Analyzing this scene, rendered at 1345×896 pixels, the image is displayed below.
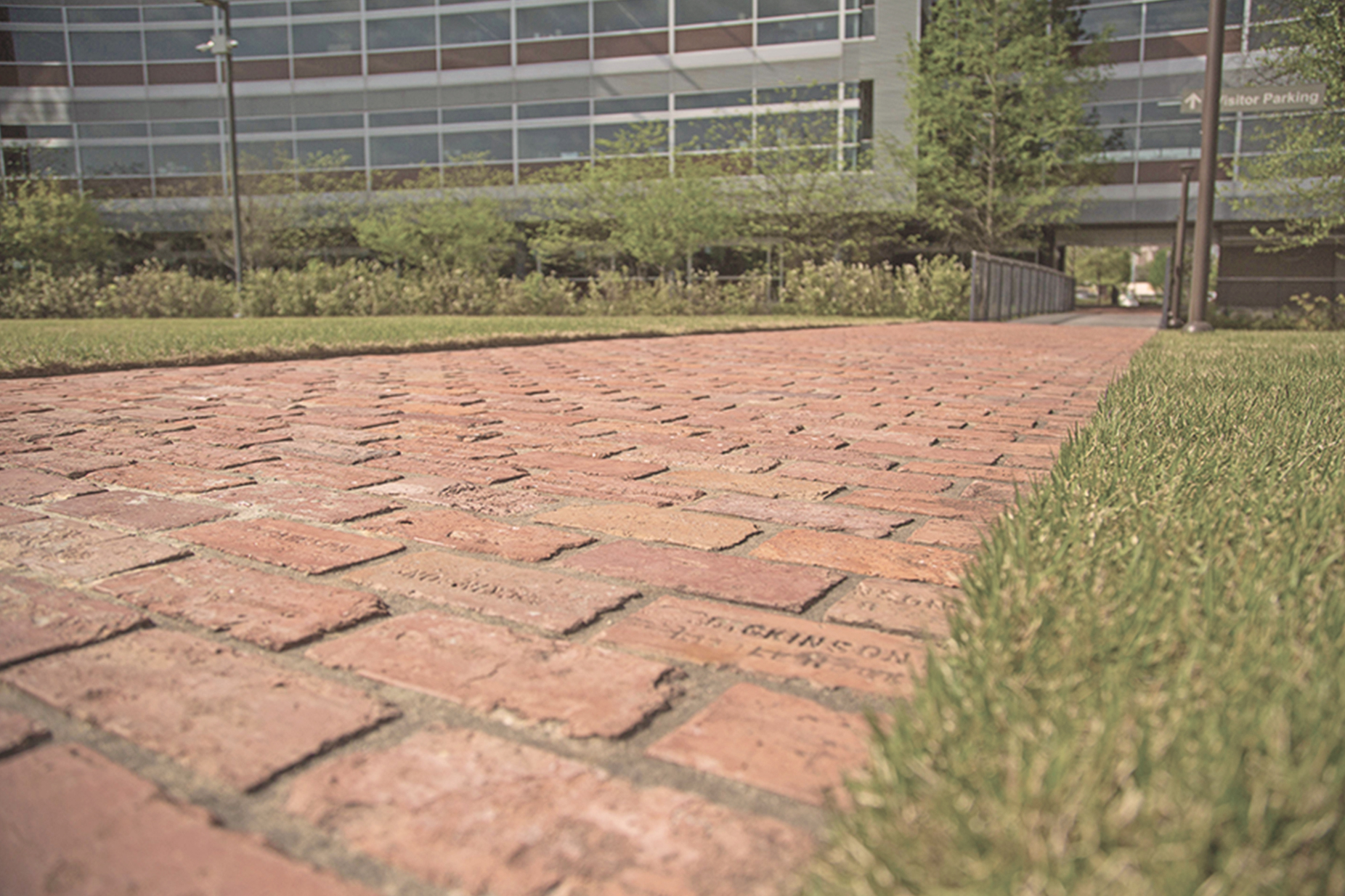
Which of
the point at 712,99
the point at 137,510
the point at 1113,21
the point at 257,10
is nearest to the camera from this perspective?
the point at 137,510

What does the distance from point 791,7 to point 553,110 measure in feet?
27.2

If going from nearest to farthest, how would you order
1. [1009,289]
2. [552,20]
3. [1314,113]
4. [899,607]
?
[899,607] < [1314,113] < [1009,289] < [552,20]

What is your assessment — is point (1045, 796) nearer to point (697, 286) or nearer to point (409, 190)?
point (697, 286)

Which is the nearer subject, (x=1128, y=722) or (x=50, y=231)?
(x=1128, y=722)

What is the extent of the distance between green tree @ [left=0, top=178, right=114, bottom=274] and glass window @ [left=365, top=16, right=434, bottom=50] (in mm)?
10933

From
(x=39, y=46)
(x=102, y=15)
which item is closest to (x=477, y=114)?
(x=102, y=15)

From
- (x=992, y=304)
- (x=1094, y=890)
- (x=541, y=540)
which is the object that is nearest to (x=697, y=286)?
(x=992, y=304)

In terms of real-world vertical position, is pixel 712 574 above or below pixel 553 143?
below

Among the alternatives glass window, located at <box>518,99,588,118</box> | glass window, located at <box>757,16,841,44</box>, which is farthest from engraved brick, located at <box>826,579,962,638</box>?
glass window, located at <box>518,99,588,118</box>

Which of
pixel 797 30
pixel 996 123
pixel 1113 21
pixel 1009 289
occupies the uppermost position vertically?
pixel 1113 21

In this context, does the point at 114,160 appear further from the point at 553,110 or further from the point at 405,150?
the point at 553,110

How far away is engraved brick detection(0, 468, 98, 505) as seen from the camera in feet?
8.16

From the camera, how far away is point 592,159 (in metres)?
29.3

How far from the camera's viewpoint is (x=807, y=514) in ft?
7.69
